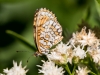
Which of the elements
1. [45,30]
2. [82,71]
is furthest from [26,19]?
[82,71]

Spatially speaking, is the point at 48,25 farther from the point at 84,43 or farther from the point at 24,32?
the point at 24,32

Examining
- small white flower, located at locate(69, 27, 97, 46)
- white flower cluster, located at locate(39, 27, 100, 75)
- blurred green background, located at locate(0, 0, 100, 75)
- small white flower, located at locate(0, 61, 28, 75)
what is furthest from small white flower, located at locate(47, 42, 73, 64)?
blurred green background, located at locate(0, 0, 100, 75)

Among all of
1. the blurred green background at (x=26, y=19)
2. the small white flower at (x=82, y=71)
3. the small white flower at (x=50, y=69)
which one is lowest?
the small white flower at (x=82, y=71)

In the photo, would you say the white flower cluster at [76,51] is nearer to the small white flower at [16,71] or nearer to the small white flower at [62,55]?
the small white flower at [62,55]

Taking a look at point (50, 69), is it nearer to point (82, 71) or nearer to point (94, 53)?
point (82, 71)

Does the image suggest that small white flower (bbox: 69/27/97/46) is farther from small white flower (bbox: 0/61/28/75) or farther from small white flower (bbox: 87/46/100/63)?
small white flower (bbox: 0/61/28/75)

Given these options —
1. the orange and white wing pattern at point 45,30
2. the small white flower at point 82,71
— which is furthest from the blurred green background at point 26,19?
the small white flower at point 82,71
